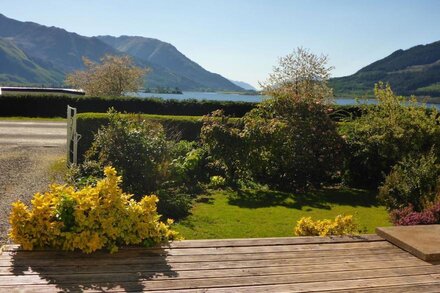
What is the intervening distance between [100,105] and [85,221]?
23957mm

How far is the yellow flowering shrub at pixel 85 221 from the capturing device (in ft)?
14.9

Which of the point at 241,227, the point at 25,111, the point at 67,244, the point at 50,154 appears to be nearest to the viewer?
the point at 67,244

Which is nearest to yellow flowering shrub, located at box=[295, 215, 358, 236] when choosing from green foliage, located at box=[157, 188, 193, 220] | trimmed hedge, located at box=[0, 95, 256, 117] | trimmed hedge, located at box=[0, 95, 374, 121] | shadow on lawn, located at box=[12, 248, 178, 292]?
shadow on lawn, located at box=[12, 248, 178, 292]

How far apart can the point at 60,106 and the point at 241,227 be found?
2305 cm

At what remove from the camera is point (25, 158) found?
44.0 feet

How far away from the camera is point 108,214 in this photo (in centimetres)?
480

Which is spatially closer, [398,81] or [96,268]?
[96,268]

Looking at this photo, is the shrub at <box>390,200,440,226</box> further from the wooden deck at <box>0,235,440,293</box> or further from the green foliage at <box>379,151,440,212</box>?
the wooden deck at <box>0,235,440,293</box>

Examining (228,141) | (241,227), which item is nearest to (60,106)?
(228,141)

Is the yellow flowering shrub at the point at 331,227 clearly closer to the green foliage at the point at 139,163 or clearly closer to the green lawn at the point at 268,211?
the green lawn at the point at 268,211

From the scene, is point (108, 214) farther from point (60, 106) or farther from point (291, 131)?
point (60, 106)

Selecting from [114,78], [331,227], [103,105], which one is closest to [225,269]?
[331,227]

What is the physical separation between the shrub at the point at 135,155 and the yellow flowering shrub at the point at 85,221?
469cm

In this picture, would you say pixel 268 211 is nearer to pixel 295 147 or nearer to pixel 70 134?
pixel 295 147
